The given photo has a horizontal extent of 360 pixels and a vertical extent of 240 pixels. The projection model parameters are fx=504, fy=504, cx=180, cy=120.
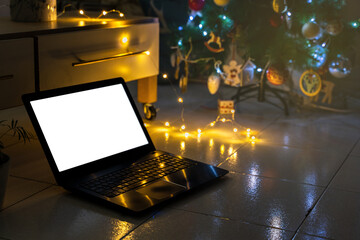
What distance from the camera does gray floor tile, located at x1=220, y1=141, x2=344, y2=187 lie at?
161 cm

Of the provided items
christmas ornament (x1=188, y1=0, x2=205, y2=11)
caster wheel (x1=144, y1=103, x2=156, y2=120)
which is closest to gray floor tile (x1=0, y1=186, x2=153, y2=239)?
caster wheel (x1=144, y1=103, x2=156, y2=120)

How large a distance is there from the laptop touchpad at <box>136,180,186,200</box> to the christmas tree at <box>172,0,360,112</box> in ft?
3.33

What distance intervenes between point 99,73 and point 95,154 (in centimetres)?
43

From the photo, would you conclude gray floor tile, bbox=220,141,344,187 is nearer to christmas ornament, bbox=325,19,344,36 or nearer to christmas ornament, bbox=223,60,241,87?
christmas ornament, bbox=223,60,241,87

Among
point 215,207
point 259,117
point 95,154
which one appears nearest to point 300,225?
point 215,207

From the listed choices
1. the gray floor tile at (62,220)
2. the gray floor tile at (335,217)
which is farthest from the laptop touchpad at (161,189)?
the gray floor tile at (335,217)

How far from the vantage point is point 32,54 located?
1.58m

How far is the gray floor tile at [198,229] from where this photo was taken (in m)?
1.19

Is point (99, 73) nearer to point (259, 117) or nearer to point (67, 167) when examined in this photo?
point (67, 167)

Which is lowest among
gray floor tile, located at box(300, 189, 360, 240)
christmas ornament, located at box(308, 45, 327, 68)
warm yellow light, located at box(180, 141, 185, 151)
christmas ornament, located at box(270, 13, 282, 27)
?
warm yellow light, located at box(180, 141, 185, 151)

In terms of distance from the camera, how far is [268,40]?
2379 mm

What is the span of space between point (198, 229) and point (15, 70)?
76 cm

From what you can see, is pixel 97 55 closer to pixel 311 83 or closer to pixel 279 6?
pixel 279 6

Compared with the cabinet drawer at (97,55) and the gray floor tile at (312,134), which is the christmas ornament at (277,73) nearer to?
the gray floor tile at (312,134)
